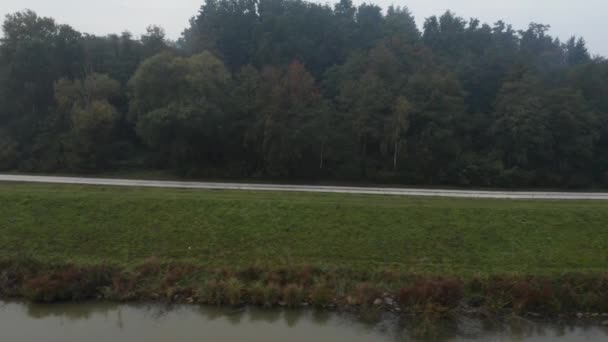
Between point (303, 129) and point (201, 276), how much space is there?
14.1 metres

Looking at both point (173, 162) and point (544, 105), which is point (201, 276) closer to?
point (173, 162)

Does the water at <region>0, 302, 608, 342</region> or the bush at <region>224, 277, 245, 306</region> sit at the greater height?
the bush at <region>224, 277, 245, 306</region>

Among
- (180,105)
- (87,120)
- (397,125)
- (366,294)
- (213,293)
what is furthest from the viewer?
(397,125)

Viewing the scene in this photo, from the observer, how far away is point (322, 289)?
40.1 ft

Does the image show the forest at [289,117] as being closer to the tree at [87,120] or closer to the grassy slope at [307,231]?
the tree at [87,120]

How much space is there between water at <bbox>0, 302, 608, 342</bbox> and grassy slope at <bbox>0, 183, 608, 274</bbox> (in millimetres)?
2225

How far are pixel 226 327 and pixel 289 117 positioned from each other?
55.6 ft

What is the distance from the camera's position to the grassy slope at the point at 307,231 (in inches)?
552

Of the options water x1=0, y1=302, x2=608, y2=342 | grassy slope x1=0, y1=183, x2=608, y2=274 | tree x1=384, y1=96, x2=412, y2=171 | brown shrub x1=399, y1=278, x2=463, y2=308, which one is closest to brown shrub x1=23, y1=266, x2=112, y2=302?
water x1=0, y1=302, x2=608, y2=342

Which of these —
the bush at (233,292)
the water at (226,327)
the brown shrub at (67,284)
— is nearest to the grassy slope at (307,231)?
the brown shrub at (67,284)

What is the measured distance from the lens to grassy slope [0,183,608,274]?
14.0 meters

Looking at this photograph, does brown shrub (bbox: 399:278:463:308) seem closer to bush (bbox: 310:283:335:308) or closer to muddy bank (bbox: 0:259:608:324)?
muddy bank (bbox: 0:259:608:324)

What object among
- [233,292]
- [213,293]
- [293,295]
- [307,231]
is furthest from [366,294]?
[213,293]

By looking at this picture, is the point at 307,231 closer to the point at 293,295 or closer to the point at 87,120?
the point at 293,295
